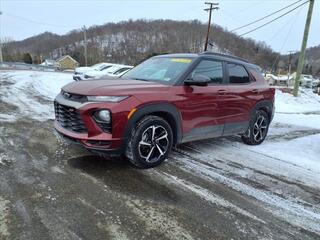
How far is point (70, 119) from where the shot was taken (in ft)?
15.2

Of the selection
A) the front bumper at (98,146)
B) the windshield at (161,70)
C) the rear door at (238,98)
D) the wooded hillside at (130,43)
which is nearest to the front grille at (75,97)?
the front bumper at (98,146)

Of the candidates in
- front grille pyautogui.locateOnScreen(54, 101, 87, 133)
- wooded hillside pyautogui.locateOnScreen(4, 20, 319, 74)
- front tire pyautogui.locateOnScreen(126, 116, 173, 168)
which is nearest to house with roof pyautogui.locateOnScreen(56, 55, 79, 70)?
wooded hillside pyautogui.locateOnScreen(4, 20, 319, 74)

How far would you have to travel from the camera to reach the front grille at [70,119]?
14.7 feet

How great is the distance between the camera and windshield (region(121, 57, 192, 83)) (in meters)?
5.30

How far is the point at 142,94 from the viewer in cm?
464

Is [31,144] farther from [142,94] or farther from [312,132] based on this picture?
[312,132]

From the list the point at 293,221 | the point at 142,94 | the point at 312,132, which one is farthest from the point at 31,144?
the point at 312,132

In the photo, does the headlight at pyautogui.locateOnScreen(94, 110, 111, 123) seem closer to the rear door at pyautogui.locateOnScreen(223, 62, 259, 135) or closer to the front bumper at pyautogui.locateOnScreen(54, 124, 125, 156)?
the front bumper at pyautogui.locateOnScreen(54, 124, 125, 156)

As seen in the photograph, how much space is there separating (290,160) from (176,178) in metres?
2.61

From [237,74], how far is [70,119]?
336cm

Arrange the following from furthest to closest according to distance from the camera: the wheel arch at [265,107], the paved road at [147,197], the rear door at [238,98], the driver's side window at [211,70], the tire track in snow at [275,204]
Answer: the wheel arch at [265,107] < the rear door at [238,98] < the driver's side window at [211,70] < the tire track in snow at [275,204] < the paved road at [147,197]

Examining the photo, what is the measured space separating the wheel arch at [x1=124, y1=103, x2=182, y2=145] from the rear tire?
7.21 feet

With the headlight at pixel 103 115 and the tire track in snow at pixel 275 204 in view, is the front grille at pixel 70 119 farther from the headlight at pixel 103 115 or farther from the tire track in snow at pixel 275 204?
the tire track in snow at pixel 275 204

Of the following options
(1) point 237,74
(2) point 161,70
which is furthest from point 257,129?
(2) point 161,70
